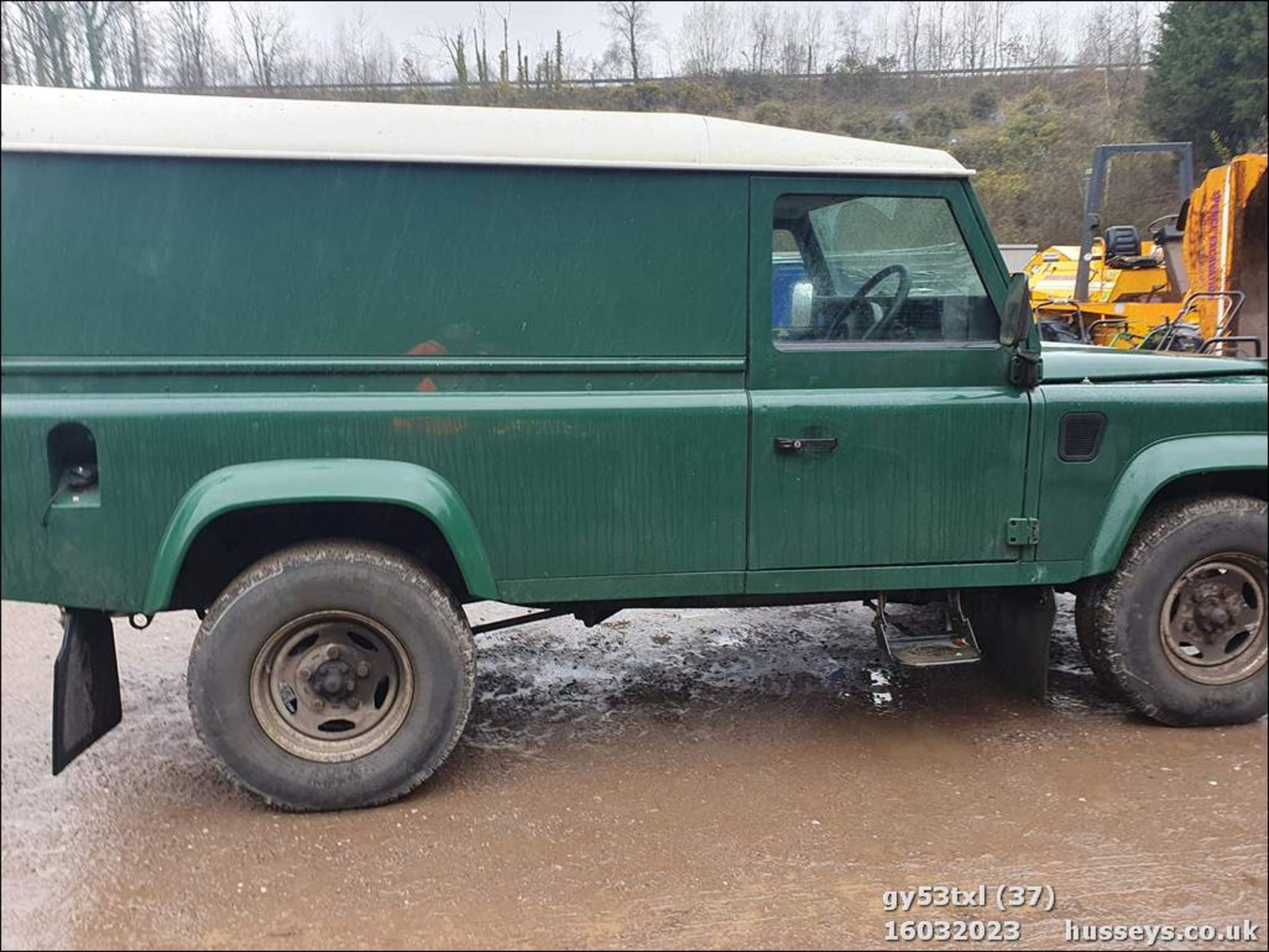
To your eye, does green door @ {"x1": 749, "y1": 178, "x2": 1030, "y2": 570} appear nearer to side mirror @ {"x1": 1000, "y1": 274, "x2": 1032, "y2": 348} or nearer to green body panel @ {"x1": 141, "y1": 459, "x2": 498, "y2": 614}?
side mirror @ {"x1": 1000, "y1": 274, "x2": 1032, "y2": 348}

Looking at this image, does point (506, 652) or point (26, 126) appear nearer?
point (26, 126)

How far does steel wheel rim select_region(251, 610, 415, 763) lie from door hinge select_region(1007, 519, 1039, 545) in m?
2.15

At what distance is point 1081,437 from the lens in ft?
11.3

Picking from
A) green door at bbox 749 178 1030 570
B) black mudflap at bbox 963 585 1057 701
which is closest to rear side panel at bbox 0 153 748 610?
green door at bbox 749 178 1030 570

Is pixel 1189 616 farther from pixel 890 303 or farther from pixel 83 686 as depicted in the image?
pixel 83 686

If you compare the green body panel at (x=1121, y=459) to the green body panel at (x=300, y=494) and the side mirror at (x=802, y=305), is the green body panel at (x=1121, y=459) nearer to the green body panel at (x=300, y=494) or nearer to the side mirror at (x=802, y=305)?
the side mirror at (x=802, y=305)

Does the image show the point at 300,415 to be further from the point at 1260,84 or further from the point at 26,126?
the point at 1260,84

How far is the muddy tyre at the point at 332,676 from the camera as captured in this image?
10.0 ft

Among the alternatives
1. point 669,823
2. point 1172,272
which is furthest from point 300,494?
point 1172,272

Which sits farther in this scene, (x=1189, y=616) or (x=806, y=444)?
(x=1189, y=616)

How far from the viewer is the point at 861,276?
344 cm

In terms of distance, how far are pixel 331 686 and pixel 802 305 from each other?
6.74ft

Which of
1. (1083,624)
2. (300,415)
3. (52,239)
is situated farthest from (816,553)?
(52,239)

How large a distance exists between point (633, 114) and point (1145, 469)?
2.21 m
